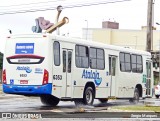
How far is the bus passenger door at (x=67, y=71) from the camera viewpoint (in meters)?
21.3

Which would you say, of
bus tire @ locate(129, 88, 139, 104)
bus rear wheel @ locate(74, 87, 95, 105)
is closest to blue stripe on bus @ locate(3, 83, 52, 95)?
bus rear wheel @ locate(74, 87, 95, 105)

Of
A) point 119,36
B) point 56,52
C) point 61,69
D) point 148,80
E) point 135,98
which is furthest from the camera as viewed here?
point 119,36

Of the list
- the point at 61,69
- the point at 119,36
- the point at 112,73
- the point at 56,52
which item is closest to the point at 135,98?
the point at 112,73

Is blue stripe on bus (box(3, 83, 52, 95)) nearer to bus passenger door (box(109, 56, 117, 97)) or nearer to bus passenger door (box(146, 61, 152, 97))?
bus passenger door (box(109, 56, 117, 97))

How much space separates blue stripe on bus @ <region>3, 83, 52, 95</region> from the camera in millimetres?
20250

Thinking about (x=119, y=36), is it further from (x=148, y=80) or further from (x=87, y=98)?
(x=87, y=98)

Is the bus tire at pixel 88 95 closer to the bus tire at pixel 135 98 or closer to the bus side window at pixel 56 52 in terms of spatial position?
the bus side window at pixel 56 52

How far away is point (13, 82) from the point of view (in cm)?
2097

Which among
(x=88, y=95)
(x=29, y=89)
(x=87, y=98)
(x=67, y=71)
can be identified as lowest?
(x=87, y=98)

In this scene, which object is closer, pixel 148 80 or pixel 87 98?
pixel 87 98

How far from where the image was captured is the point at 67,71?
70.6 ft

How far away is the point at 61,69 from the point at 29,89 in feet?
5.46

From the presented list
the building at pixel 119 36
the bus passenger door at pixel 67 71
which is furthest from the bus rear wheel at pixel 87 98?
the building at pixel 119 36

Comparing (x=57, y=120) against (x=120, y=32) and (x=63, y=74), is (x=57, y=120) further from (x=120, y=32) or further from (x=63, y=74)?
(x=120, y=32)
